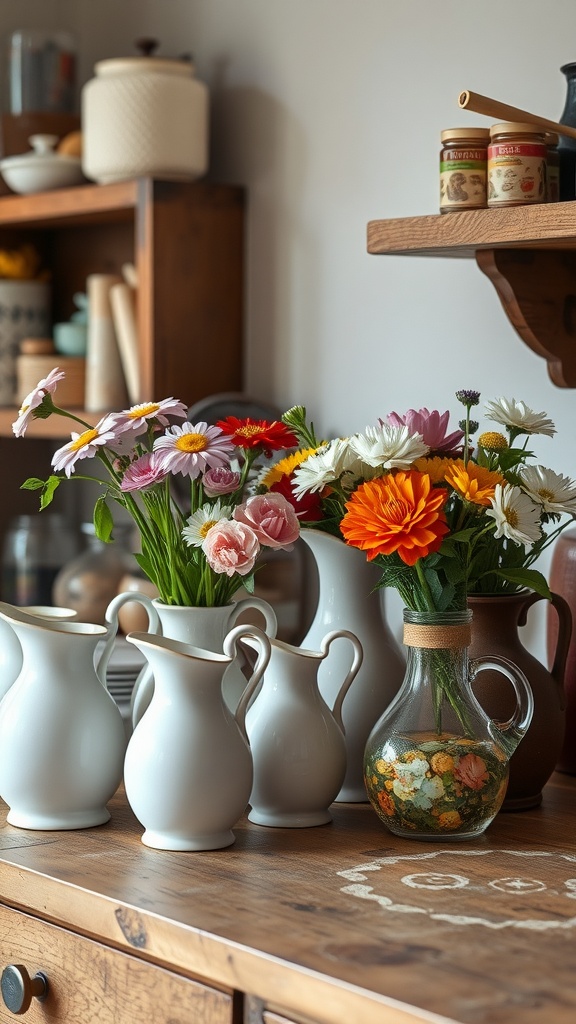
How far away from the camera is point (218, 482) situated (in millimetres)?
1167

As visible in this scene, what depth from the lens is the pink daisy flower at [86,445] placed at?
3.70 feet

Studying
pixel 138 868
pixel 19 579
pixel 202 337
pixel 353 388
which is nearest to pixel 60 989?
pixel 138 868

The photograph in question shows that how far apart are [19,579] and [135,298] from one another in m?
0.56

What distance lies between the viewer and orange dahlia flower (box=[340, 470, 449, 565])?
3.43 ft

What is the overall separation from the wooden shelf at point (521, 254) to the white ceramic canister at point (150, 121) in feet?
1.98

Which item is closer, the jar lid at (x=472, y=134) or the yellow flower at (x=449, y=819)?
the yellow flower at (x=449, y=819)

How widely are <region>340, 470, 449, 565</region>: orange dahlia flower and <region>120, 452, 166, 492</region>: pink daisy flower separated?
168mm

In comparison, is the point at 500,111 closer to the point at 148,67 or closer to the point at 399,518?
the point at 399,518

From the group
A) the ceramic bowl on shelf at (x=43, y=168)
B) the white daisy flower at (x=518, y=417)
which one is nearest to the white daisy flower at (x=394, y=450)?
the white daisy flower at (x=518, y=417)

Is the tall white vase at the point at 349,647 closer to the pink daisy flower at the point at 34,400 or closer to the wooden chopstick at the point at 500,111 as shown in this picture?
the pink daisy flower at the point at 34,400

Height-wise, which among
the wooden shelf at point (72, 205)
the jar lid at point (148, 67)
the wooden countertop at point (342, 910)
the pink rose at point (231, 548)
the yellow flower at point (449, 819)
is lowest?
the wooden countertop at point (342, 910)

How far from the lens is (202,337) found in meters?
1.96

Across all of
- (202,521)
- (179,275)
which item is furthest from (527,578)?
(179,275)

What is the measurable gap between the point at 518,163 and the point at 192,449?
0.42 metres
